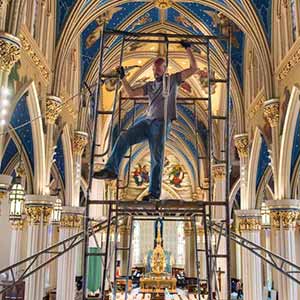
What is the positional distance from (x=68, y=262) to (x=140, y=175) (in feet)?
57.3

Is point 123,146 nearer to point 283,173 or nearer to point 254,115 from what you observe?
point 283,173

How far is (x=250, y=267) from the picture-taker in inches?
593

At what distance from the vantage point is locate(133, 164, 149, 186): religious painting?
3266 centimetres

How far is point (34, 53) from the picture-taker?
37.6 feet

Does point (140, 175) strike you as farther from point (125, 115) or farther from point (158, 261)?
point (125, 115)

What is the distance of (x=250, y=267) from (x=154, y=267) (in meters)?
11.6

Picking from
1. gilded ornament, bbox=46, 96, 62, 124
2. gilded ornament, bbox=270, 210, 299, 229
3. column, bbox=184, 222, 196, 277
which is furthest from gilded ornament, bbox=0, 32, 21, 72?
column, bbox=184, 222, 196, 277

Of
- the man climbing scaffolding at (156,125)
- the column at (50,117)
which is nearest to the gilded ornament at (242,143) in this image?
the column at (50,117)

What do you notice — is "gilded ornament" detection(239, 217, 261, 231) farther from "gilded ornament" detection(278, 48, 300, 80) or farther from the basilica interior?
"gilded ornament" detection(278, 48, 300, 80)

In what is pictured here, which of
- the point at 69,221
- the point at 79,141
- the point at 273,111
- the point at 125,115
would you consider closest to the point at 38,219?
the point at 69,221

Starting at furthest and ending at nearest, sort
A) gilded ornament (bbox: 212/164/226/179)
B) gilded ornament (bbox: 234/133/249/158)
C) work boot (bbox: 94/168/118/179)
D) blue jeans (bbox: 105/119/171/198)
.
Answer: gilded ornament (bbox: 212/164/226/179)
gilded ornament (bbox: 234/133/249/158)
blue jeans (bbox: 105/119/171/198)
work boot (bbox: 94/168/118/179)

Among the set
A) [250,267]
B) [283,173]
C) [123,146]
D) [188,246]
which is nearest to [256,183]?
[250,267]

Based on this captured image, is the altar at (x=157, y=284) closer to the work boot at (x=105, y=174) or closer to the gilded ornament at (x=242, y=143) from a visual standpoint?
the gilded ornament at (x=242, y=143)

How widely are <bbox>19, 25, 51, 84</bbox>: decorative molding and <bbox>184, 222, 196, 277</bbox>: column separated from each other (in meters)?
20.4
